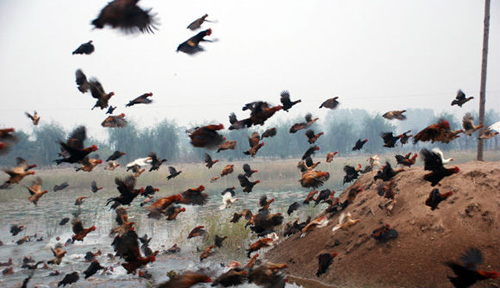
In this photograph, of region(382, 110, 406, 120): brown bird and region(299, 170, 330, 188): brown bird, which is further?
region(382, 110, 406, 120): brown bird

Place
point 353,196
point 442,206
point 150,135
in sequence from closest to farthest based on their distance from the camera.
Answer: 1. point 442,206
2. point 353,196
3. point 150,135

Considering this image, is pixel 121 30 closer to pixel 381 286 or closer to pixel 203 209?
pixel 381 286

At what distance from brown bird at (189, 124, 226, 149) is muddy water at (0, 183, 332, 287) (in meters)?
1.80

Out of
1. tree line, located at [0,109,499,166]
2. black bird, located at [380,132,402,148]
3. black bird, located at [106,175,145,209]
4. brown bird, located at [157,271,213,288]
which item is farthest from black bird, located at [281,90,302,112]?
tree line, located at [0,109,499,166]

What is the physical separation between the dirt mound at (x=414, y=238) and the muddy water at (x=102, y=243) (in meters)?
1.05

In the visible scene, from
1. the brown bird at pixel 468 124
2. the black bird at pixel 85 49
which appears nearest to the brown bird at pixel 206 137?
the black bird at pixel 85 49

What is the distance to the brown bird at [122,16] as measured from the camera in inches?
169

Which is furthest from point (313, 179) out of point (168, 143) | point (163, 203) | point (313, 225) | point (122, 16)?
point (168, 143)

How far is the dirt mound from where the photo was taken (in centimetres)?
680

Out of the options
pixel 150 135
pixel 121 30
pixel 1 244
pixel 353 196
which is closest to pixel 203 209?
pixel 1 244

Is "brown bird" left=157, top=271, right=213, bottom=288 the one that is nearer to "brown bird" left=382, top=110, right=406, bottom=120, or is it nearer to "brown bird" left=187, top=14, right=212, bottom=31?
"brown bird" left=187, top=14, right=212, bottom=31

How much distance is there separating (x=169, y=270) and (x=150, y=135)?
230 feet

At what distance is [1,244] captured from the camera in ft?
40.4

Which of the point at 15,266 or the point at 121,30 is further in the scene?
the point at 15,266
